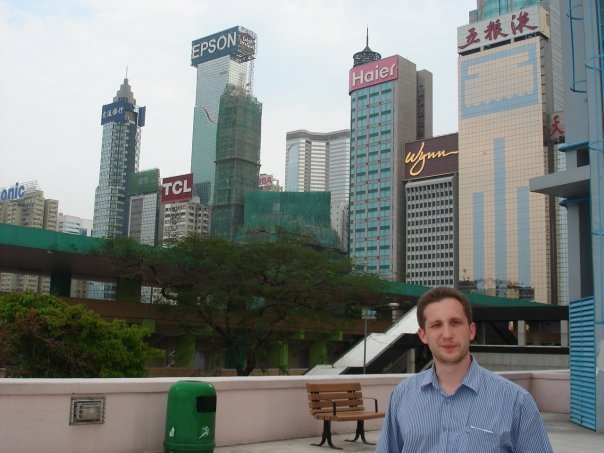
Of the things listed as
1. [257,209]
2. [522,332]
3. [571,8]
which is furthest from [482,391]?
[257,209]

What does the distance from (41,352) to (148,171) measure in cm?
18140

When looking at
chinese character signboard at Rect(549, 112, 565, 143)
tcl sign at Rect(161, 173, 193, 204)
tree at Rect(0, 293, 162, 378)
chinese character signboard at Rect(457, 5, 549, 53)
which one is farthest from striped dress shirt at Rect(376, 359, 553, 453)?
chinese character signboard at Rect(457, 5, 549, 53)

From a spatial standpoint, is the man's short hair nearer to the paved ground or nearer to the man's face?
the man's face

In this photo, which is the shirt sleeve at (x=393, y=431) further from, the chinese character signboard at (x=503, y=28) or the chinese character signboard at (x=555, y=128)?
the chinese character signboard at (x=503, y=28)

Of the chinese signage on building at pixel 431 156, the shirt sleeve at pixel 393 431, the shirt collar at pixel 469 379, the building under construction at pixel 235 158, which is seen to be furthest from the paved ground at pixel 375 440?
the building under construction at pixel 235 158

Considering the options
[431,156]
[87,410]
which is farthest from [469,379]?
[431,156]

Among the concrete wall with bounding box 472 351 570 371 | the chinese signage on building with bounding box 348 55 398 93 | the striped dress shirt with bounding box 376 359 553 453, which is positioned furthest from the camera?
the chinese signage on building with bounding box 348 55 398 93

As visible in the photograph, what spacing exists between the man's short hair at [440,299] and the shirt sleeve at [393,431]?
0.34 meters

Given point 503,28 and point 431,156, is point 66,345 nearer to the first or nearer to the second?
point 503,28

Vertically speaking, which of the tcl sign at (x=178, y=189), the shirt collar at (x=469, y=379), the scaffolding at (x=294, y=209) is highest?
the scaffolding at (x=294, y=209)

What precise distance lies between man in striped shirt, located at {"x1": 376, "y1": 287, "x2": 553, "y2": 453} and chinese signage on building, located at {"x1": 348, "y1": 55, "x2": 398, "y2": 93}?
183052mm

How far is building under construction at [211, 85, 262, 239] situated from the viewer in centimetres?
17062

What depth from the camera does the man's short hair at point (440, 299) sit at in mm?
2914

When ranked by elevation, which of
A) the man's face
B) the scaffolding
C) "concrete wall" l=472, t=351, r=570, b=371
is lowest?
"concrete wall" l=472, t=351, r=570, b=371
